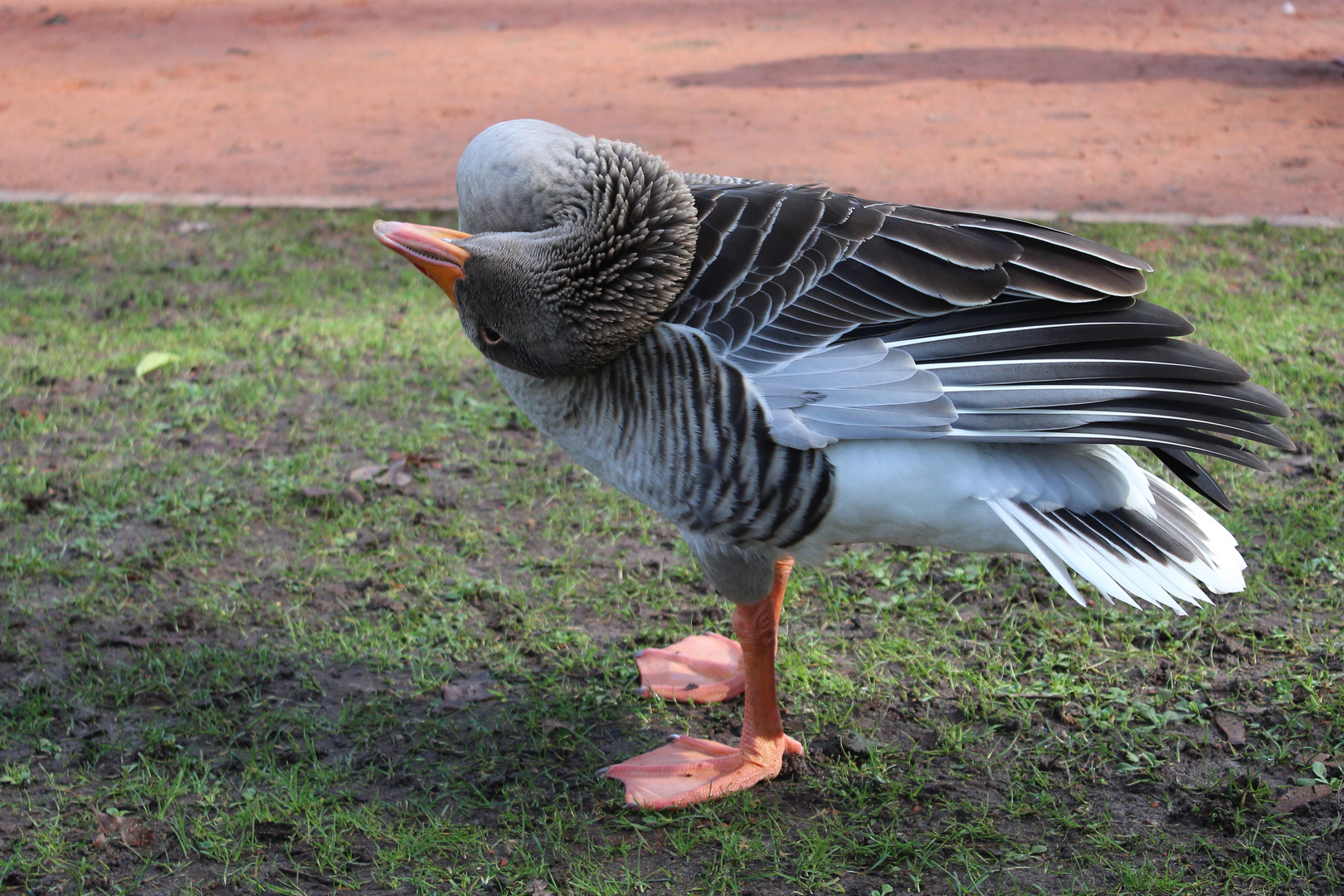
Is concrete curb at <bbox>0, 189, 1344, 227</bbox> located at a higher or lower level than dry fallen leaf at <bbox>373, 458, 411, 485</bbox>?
higher

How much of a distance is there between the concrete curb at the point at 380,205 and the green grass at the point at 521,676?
4.61 ft

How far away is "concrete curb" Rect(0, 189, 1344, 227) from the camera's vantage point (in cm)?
599

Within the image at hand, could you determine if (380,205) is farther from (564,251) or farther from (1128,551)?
(1128,551)

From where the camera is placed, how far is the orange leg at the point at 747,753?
105 inches

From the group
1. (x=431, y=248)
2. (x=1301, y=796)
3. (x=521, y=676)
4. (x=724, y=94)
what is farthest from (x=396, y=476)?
(x=724, y=94)

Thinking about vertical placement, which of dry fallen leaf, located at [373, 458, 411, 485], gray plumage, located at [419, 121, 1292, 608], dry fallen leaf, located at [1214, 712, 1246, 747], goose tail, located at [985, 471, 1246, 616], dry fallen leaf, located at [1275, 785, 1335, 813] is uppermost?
gray plumage, located at [419, 121, 1292, 608]

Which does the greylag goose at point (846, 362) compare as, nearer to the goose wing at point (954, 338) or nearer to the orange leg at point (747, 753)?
the goose wing at point (954, 338)

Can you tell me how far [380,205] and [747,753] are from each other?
4845 millimetres

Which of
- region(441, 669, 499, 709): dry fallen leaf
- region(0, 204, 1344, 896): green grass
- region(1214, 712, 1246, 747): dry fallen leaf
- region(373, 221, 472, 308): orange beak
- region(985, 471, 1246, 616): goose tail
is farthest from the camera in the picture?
region(441, 669, 499, 709): dry fallen leaf

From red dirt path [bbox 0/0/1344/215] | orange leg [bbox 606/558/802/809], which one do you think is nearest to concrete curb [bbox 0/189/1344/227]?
red dirt path [bbox 0/0/1344/215]

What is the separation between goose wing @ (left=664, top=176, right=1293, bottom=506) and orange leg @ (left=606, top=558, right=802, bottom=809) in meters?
0.64

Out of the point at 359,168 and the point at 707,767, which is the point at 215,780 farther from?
the point at 359,168

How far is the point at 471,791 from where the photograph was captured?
2.71 m

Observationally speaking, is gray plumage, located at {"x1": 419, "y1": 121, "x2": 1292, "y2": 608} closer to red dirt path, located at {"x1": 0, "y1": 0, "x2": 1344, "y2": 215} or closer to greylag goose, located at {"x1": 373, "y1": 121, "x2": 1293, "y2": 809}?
greylag goose, located at {"x1": 373, "y1": 121, "x2": 1293, "y2": 809}
